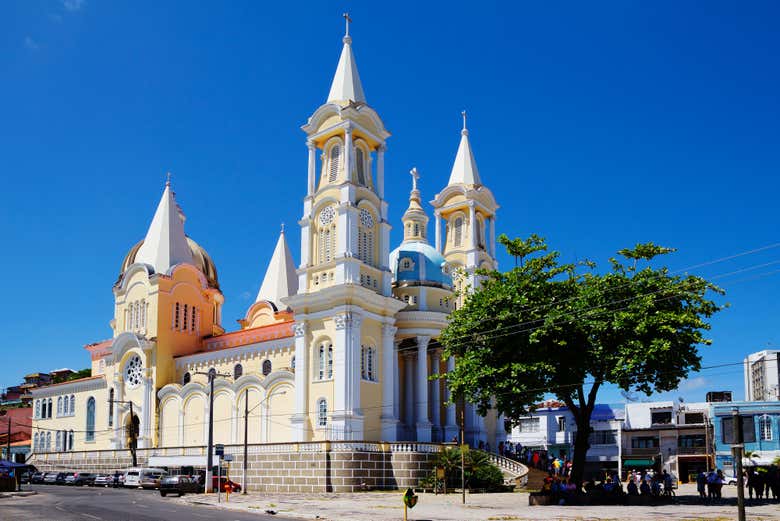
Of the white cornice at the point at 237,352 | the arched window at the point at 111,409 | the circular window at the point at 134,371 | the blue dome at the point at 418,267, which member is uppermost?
the blue dome at the point at 418,267

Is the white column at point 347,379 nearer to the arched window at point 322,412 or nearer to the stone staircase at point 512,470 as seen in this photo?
the arched window at point 322,412

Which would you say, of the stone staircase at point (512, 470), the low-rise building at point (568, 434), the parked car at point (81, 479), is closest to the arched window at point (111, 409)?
the parked car at point (81, 479)

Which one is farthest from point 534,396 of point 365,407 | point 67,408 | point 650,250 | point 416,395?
point 67,408

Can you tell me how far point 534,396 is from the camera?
113ft

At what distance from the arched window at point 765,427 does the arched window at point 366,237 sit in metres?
31.5

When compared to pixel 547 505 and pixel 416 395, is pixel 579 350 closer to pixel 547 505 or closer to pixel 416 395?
pixel 547 505

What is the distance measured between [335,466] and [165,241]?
26750 millimetres

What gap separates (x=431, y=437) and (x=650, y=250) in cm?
2180

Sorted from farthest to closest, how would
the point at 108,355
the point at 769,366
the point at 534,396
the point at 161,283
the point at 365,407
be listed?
the point at 769,366
the point at 108,355
the point at 161,283
the point at 365,407
the point at 534,396

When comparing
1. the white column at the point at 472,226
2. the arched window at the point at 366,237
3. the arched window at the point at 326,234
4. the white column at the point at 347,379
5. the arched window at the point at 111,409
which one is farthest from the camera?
the arched window at the point at 111,409

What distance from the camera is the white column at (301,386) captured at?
4622 cm

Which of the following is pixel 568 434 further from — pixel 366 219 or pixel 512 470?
pixel 366 219

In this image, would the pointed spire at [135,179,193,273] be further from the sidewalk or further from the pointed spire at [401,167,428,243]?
the sidewalk

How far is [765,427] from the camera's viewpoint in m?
59.2
